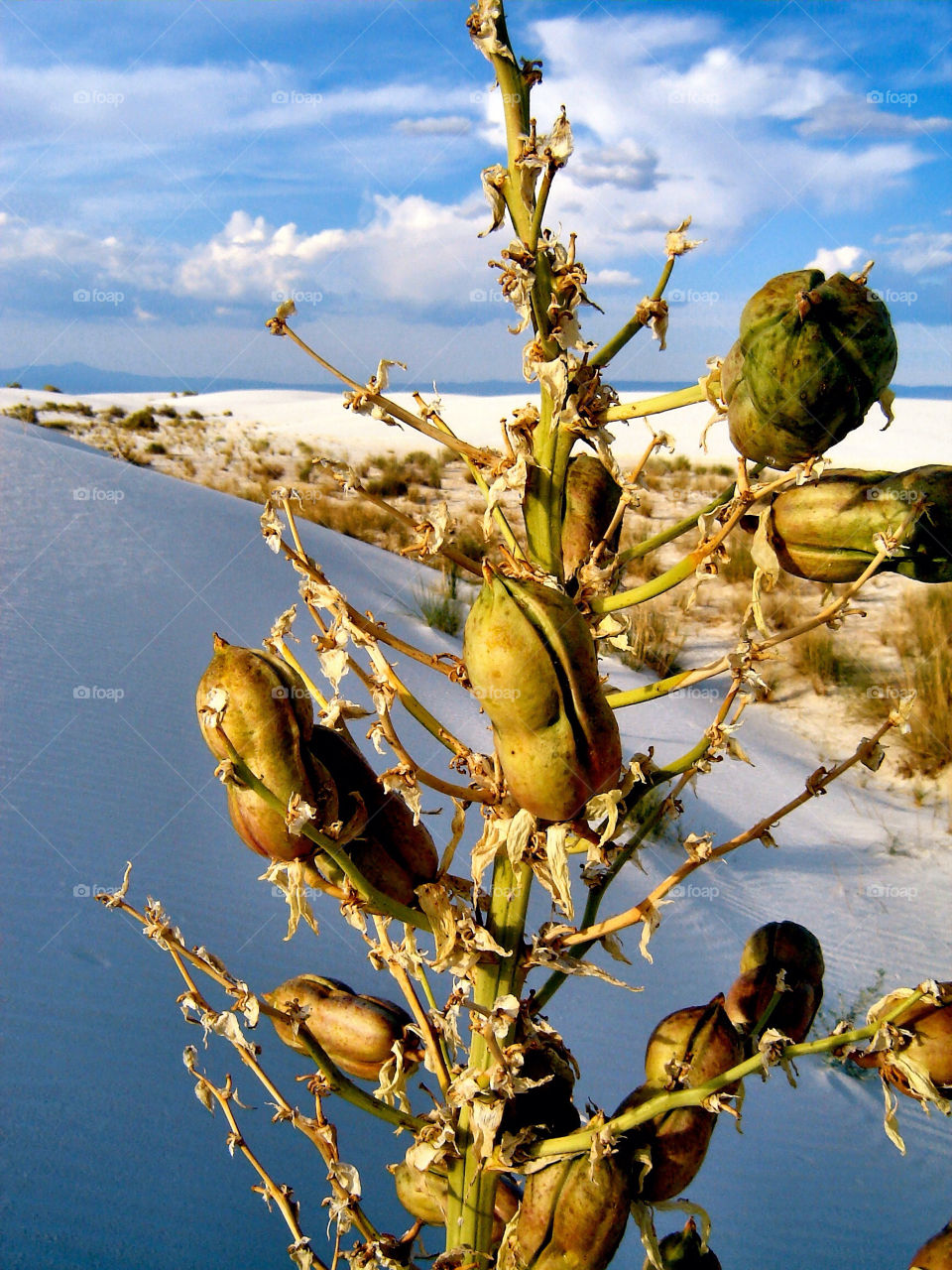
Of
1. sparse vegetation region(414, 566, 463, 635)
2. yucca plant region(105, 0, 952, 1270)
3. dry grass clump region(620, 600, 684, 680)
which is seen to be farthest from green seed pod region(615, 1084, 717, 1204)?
dry grass clump region(620, 600, 684, 680)

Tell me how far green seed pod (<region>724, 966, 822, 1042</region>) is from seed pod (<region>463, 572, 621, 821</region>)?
1.79 feet

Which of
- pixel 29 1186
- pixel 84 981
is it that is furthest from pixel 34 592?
pixel 29 1186

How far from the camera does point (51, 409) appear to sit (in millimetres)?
20219

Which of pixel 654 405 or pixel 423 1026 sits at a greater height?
pixel 654 405

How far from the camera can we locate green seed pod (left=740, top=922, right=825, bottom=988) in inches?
48.2

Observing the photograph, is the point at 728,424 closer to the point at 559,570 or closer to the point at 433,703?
the point at 559,570

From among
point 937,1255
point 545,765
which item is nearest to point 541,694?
point 545,765

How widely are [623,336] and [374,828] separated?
588 millimetres

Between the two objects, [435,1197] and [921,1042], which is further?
[435,1197]

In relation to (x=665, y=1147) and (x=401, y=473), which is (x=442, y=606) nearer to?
(x=665, y=1147)

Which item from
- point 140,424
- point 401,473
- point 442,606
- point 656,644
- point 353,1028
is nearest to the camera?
point 353,1028

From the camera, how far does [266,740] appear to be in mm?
973

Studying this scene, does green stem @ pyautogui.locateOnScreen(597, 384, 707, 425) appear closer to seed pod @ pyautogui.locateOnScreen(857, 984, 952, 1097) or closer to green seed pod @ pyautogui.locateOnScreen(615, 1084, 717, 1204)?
seed pod @ pyautogui.locateOnScreen(857, 984, 952, 1097)

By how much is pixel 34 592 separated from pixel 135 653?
504 millimetres
